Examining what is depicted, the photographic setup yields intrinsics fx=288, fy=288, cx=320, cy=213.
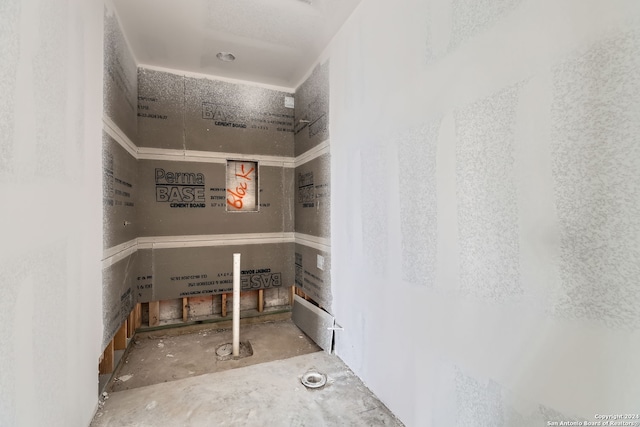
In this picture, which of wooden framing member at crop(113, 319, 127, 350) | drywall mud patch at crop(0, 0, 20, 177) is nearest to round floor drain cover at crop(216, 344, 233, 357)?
wooden framing member at crop(113, 319, 127, 350)

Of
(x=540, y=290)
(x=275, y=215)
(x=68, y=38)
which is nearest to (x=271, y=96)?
(x=275, y=215)

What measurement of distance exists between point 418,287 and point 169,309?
265 cm

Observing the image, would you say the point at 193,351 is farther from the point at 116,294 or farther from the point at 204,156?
the point at 204,156

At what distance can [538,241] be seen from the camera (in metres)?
0.92

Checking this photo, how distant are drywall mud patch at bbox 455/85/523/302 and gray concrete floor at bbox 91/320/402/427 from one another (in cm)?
101

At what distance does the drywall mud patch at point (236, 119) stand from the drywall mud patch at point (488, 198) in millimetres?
2248

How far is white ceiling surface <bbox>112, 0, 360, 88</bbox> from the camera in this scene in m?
1.92

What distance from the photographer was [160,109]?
274 cm

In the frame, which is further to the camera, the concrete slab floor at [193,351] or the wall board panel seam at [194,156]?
the wall board panel seam at [194,156]

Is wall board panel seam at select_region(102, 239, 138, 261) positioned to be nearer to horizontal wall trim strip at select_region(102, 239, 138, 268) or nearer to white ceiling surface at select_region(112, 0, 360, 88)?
horizontal wall trim strip at select_region(102, 239, 138, 268)

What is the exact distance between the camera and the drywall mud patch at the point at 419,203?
1321 millimetres

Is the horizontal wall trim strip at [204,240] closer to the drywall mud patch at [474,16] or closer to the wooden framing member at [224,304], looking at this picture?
the wooden framing member at [224,304]

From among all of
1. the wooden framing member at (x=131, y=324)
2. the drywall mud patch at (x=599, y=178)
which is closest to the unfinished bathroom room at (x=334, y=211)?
the drywall mud patch at (x=599, y=178)

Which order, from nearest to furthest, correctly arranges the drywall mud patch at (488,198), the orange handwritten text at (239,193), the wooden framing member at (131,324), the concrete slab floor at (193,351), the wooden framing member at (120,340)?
the drywall mud patch at (488,198) → the concrete slab floor at (193,351) → the wooden framing member at (120,340) → the wooden framing member at (131,324) → the orange handwritten text at (239,193)
